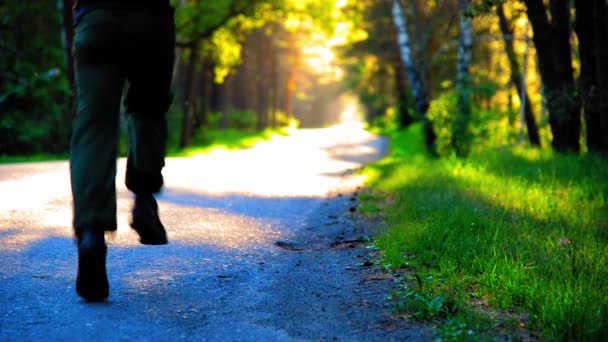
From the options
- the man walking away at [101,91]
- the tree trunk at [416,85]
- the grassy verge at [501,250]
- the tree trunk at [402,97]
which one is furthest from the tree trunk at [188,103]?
the man walking away at [101,91]

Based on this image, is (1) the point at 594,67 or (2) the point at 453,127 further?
(2) the point at 453,127

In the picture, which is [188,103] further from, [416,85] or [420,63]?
[420,63]

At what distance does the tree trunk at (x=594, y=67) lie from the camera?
931 centimetres

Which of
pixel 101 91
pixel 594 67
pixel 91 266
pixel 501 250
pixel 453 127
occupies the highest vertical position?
pixel 594 67

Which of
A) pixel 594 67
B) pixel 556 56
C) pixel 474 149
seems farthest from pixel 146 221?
pixel 474 149

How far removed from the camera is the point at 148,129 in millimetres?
3596

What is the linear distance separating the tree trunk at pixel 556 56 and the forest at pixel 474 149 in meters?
0.02

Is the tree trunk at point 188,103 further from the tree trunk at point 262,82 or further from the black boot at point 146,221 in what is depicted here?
the black boot at point 146,221

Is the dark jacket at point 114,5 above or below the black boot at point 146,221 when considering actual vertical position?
above

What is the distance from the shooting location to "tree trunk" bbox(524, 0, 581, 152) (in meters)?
11.3

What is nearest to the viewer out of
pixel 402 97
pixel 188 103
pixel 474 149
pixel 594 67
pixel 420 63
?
pixel 594 67

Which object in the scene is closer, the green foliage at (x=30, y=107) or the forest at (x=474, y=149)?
the forest at (x=474, y=149)

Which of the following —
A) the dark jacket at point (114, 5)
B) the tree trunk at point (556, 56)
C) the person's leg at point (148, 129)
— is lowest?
the person's leg at point (148, 129)

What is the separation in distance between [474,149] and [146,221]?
11.6 m
